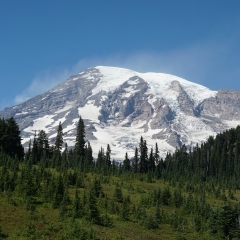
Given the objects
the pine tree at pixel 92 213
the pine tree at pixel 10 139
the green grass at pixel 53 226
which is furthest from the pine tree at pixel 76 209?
the pine tree at pixel 10 139

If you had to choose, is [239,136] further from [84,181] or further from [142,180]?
[84,181]

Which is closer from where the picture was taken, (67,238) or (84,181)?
(67,238)

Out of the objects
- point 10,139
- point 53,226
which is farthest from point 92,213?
point 10,139

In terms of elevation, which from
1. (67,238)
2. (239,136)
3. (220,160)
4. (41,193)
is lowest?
(67,238)

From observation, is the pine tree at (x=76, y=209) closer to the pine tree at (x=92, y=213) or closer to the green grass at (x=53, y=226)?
the green grass at (x=53, y=226)

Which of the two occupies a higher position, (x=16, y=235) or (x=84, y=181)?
(x=84, y=181)

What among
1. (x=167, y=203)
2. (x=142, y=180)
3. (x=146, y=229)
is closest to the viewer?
(x=146, y=229)

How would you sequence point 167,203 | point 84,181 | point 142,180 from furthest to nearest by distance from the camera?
point 142,180 → point 84,181 → point 167,203

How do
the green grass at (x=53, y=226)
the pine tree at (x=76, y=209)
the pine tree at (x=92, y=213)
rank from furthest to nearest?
the pine tree at (x=76, y=209) → the pine tree at (x=92, y=213) → the green grass at (x=53, y=226)

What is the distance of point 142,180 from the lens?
71625 mm

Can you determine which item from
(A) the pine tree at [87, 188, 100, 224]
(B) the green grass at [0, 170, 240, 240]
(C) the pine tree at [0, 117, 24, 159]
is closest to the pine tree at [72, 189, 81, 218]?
(B) the green grass at [0, 170, 240, 240]

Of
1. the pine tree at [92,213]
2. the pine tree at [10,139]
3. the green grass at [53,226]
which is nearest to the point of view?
the green grass at [53,226]

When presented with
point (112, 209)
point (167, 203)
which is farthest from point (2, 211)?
point (167, 203)

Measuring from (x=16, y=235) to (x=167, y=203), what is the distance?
82.4ft
